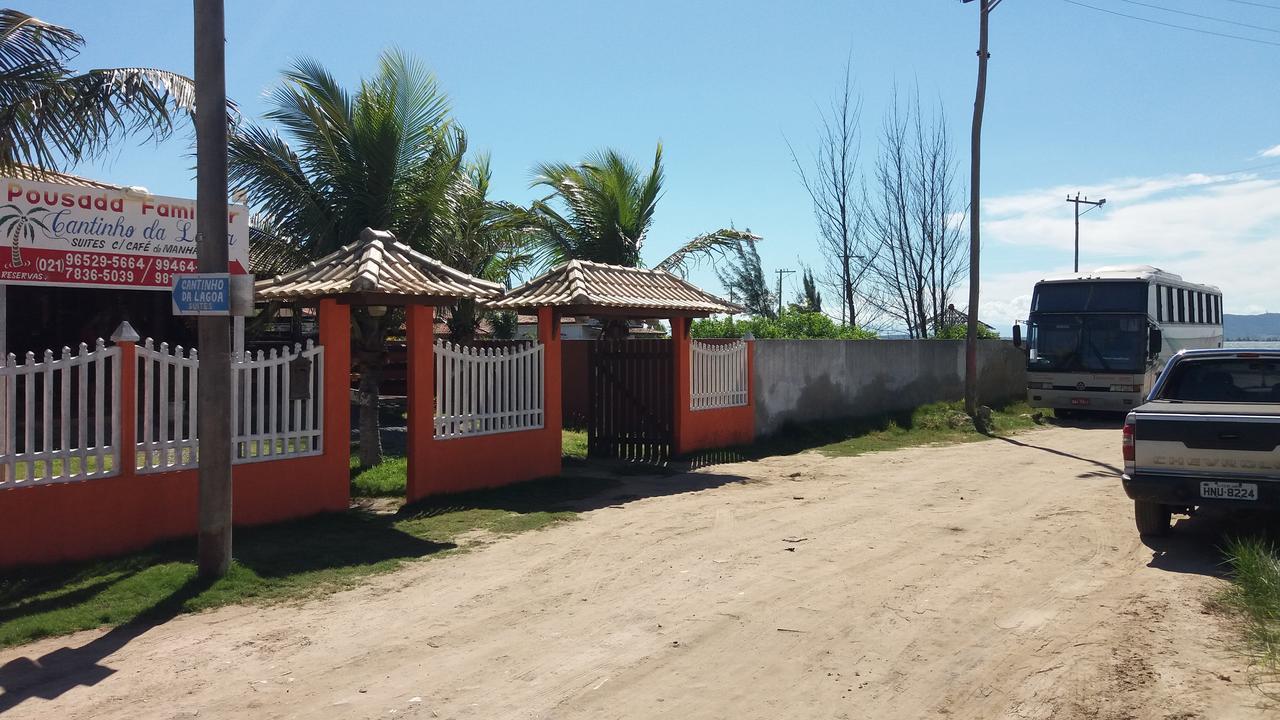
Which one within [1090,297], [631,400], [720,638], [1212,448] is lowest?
[720,638]

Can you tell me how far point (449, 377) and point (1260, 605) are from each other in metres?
7.85

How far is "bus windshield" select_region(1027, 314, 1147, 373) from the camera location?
813 inches

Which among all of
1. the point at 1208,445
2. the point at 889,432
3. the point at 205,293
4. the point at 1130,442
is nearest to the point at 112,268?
the point at 205,293

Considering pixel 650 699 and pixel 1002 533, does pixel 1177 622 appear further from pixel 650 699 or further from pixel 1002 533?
pixel 650 699

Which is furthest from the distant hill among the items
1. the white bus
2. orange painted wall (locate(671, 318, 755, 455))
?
orange painted wall (locate(671, 318, 755, 455))

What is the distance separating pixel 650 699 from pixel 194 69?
5.60 meters

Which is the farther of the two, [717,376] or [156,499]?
[717,376]

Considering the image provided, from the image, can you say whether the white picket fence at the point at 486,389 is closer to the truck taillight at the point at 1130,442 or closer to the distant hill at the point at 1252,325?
the truck taillight at the point at 1130,442

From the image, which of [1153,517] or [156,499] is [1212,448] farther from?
[156,499]

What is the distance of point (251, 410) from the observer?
29.8ft

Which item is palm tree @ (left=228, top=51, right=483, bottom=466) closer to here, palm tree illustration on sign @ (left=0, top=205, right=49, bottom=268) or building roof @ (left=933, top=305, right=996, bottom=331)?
palm tree illustration on sign @ (left=0, top=205, right=49, bottom=268)

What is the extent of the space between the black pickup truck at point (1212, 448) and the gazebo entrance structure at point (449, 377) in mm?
6749

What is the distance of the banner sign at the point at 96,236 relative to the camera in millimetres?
14141

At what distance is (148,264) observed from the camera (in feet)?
51.0
